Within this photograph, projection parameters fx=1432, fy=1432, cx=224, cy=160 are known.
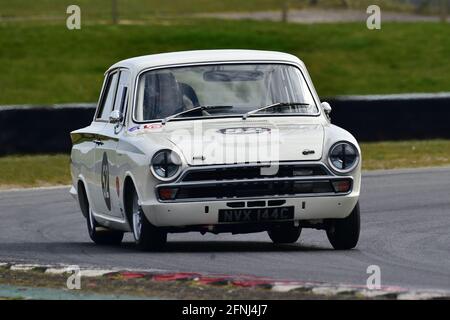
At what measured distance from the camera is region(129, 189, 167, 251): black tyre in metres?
9.75

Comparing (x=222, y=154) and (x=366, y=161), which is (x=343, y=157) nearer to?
(x=222, y=154)

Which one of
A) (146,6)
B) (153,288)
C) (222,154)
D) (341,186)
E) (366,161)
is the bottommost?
(366,161)

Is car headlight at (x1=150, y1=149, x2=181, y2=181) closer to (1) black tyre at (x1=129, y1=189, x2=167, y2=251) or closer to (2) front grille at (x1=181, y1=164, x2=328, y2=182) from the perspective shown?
(2) front grille at (x1=181, y1=164, x2=328, y2=182)

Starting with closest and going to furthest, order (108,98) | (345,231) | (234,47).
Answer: (345,231)
(108,98)
(234,47)

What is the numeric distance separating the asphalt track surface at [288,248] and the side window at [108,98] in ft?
3.46

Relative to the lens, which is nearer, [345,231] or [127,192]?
[345,231]

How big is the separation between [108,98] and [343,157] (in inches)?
102

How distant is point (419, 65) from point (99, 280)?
23585 mm

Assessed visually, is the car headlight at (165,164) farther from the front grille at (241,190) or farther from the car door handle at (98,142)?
the car door handle at (98,142)

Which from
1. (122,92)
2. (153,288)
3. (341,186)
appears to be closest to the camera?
(153,288)

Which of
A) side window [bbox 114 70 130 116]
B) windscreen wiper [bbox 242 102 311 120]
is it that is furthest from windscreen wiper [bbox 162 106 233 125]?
side window [bbox 114 70 130 116]

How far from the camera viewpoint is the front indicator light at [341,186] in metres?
9.69

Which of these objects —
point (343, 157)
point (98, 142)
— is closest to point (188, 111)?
point (98, 142)

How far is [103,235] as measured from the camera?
11.4 meters
